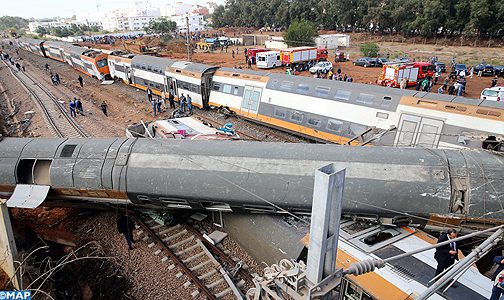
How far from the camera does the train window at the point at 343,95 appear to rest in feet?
63.1

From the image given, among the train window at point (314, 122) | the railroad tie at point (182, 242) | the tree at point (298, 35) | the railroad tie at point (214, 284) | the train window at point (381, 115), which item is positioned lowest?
the railroad tie at point (214, 284)

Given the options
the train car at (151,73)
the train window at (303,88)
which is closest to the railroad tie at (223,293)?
the train window at (303,88)

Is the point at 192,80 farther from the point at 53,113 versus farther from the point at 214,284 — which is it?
the point at 214,284

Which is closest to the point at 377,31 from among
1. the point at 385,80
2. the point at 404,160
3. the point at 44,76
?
the point at 385,80

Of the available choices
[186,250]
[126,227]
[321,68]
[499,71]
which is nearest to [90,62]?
[321,68]

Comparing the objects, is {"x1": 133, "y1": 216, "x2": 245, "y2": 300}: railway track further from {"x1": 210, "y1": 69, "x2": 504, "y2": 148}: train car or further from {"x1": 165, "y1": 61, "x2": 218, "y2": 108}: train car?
{"x1": 165, "y1": 61, "x2": 218, "y2": 108}: train car

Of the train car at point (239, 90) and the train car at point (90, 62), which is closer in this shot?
the train car at point (239, 90)

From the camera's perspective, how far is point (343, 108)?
63.3ft

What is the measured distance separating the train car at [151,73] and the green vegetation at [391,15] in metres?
59.0

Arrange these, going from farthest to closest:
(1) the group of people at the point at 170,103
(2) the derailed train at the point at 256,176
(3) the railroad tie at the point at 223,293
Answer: (1) the group of people at the point at 170,103
(3) the railroad tie at the point at 223,293
(2) the derailed train at the point at 256,176

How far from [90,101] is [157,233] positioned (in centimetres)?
2659

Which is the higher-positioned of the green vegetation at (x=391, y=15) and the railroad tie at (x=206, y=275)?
the green vegetation at (x=391, y=15)

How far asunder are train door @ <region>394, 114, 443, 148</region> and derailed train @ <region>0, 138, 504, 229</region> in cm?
551

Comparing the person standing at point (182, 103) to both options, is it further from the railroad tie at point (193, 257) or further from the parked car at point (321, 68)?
the parked car at point (321, 68)
